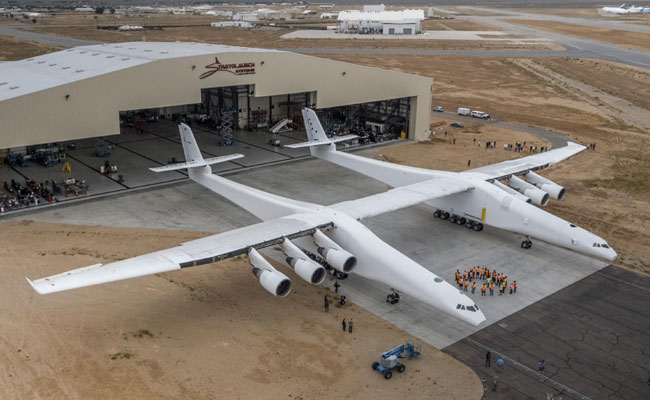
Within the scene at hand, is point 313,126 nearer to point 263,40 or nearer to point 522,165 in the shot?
point 522,165

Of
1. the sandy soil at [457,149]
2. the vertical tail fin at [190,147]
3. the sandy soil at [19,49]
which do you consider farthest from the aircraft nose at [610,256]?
the sandy soil at [19,49]

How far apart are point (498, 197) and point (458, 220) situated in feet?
13.9

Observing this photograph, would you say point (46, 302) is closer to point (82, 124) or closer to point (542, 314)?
point (82, 124)

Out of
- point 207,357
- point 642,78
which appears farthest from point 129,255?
point 642,78

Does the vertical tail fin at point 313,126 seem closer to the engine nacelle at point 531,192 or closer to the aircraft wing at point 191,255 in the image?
the engine nacelle at point 531,192

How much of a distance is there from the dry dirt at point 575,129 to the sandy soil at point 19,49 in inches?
2700

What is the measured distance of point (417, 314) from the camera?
1139 inches

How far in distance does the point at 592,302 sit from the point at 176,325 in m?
22.7

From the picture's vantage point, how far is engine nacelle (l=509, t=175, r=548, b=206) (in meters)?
40.3

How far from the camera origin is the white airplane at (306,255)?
83.4ft

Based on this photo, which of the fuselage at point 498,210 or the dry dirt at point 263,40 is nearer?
the fuselage at point 498,210

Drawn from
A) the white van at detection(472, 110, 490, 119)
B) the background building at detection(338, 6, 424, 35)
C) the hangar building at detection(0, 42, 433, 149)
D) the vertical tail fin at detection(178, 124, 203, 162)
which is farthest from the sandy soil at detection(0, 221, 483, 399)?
the background building at detection(338, 6, 424, 35)

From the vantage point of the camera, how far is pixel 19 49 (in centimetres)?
13312

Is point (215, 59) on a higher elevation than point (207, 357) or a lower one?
higher
